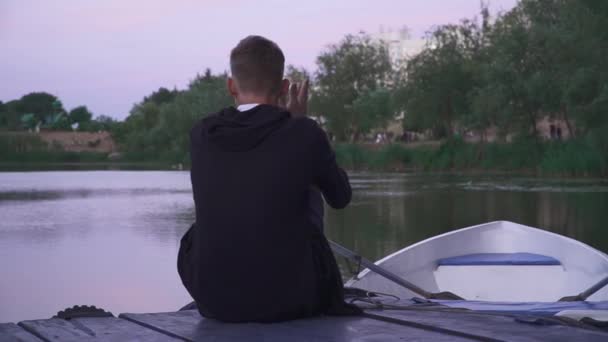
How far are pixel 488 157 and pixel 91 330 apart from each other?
31859 millimetres

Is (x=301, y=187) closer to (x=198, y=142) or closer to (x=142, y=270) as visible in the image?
(x=198, y=142)

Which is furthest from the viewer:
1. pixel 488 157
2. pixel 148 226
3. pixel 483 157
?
pixel 483 157

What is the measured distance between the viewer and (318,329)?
2.45m

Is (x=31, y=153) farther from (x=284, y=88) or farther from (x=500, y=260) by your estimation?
(x=284, y=88)

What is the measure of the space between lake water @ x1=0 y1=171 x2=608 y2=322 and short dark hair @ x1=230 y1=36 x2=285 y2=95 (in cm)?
457

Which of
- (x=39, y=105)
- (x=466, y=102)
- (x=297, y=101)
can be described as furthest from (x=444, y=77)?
(x=39, y=105)

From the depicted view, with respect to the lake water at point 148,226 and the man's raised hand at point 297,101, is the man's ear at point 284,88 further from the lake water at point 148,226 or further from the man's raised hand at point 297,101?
the lake water at point 148,226

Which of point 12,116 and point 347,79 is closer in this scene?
point 347,79

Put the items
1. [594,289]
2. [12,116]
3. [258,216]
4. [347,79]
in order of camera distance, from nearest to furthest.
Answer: [258,216] → [594,289] → [347,79] → [12,116]

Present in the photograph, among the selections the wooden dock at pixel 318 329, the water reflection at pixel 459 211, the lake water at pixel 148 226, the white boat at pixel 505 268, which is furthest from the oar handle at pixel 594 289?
the water reflection at pixel 459 211

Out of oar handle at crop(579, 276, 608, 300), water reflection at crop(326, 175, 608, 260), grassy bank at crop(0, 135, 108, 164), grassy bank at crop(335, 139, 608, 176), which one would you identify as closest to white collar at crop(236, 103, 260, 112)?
oar handle at crop(579, 276, 608, 300)

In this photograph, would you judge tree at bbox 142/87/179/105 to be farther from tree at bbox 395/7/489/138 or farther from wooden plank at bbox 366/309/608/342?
wooden plank at bbox 366/309/608/342

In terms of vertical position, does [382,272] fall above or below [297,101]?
below

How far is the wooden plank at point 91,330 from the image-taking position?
2.38 meters
